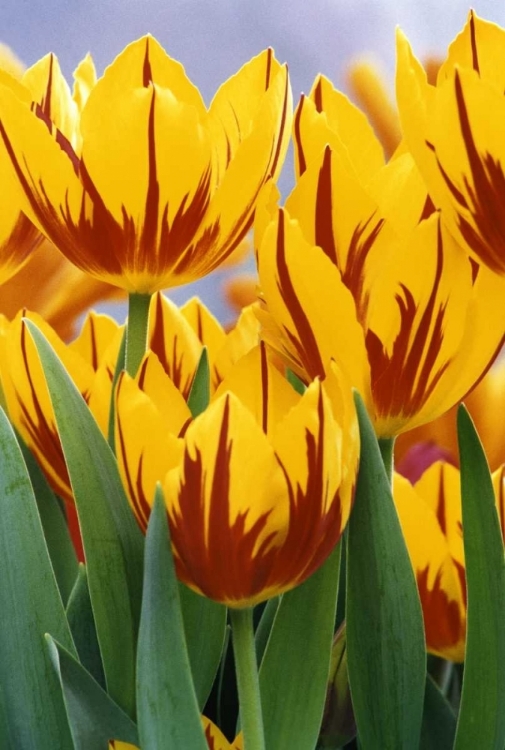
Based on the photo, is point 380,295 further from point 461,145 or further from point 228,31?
point 228,31

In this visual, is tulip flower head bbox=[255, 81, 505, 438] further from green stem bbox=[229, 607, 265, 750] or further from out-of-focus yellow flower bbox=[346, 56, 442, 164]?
out-of-focus yellow flower bbox=[346, 56, 442, 164]

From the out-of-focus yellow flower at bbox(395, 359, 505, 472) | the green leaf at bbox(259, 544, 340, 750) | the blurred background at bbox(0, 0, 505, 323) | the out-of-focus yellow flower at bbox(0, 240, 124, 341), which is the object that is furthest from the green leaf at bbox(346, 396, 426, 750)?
the blurred background at bbox(0, 0, 505, 323)

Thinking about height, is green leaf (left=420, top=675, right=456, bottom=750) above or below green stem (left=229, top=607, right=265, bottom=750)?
below

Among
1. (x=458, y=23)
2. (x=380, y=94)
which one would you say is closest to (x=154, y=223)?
(x=380, y=94)

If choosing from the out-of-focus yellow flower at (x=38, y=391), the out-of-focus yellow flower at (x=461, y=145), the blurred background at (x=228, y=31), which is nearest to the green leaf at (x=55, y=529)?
the out-of-focus yellow flower at (x=38, y=391)

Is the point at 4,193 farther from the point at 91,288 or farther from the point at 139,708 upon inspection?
the point at 91,288

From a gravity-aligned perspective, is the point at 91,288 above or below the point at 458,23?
below

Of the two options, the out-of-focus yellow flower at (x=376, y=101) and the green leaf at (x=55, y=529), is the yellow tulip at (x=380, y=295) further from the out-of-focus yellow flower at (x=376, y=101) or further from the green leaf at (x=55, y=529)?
the out-of-focus yellow flower at (x=376, y=101)
